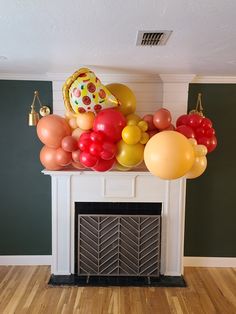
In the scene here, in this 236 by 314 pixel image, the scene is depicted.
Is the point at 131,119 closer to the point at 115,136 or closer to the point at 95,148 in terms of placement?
the point at 115,136

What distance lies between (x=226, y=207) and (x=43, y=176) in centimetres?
230

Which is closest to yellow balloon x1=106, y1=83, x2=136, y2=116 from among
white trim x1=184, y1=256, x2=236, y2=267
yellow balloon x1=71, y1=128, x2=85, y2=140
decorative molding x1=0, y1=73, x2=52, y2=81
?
yellow balloon x1=71, y1=128, x2=85, y2=140

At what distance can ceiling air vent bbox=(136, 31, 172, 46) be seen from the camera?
6.18ft

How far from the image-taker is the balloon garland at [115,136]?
1.72 meters

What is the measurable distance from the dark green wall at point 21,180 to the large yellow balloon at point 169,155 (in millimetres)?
2153

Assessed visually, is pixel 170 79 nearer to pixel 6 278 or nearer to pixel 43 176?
pixel 43 176

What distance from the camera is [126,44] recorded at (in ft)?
6.95

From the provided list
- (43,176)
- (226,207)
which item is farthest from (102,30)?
(226,207)

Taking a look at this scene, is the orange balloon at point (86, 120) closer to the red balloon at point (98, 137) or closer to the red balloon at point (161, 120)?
the red balloon at point (98, 137)

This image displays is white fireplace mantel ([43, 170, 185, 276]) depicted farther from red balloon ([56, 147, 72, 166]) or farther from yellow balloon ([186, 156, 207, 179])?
yellow balloon ([186, 156, 207, 179])

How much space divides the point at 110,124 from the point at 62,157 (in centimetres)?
47

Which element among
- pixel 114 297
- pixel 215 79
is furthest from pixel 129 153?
pixel 215 79

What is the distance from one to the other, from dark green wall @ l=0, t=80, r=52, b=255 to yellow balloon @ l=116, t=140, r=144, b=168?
1887 millimetres

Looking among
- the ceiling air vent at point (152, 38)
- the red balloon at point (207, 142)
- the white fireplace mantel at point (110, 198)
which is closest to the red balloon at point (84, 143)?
the ceiling air vent at point (152, 38)
